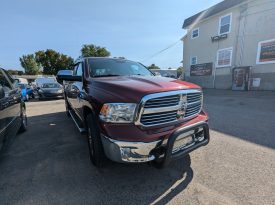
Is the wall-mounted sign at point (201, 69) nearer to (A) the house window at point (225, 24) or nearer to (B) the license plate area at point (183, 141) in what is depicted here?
(A) the house window at point (225, 24)

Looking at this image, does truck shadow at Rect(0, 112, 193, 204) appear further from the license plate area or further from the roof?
the roof

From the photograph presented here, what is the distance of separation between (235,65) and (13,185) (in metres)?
16.8

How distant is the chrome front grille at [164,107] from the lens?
234 centimetres

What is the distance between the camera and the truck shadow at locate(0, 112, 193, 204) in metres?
2.38

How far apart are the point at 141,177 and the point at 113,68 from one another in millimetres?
2216

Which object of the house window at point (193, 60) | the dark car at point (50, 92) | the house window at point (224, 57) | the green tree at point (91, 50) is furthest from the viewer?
the green tree at point (91, 50)

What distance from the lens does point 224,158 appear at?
3.30 metres

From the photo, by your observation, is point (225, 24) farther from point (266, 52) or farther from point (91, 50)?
point (91, 50)

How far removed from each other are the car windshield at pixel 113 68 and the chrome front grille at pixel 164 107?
1507 millimetres

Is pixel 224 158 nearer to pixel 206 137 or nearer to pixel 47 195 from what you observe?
pixel 206 137

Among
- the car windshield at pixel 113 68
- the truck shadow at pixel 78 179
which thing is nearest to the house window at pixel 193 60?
the car windshield at pixel 113 68

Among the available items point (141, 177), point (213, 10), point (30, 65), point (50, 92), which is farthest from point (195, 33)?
point (30, 65)

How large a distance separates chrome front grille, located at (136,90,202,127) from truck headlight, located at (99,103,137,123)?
0.36 feet

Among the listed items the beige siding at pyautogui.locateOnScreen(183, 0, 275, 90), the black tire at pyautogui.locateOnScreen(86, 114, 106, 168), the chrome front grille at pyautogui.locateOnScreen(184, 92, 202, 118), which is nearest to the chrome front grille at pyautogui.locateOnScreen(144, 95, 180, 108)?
the chrome front grille at pyautogui.locateOnScreen(184, 92, 202, 118)
